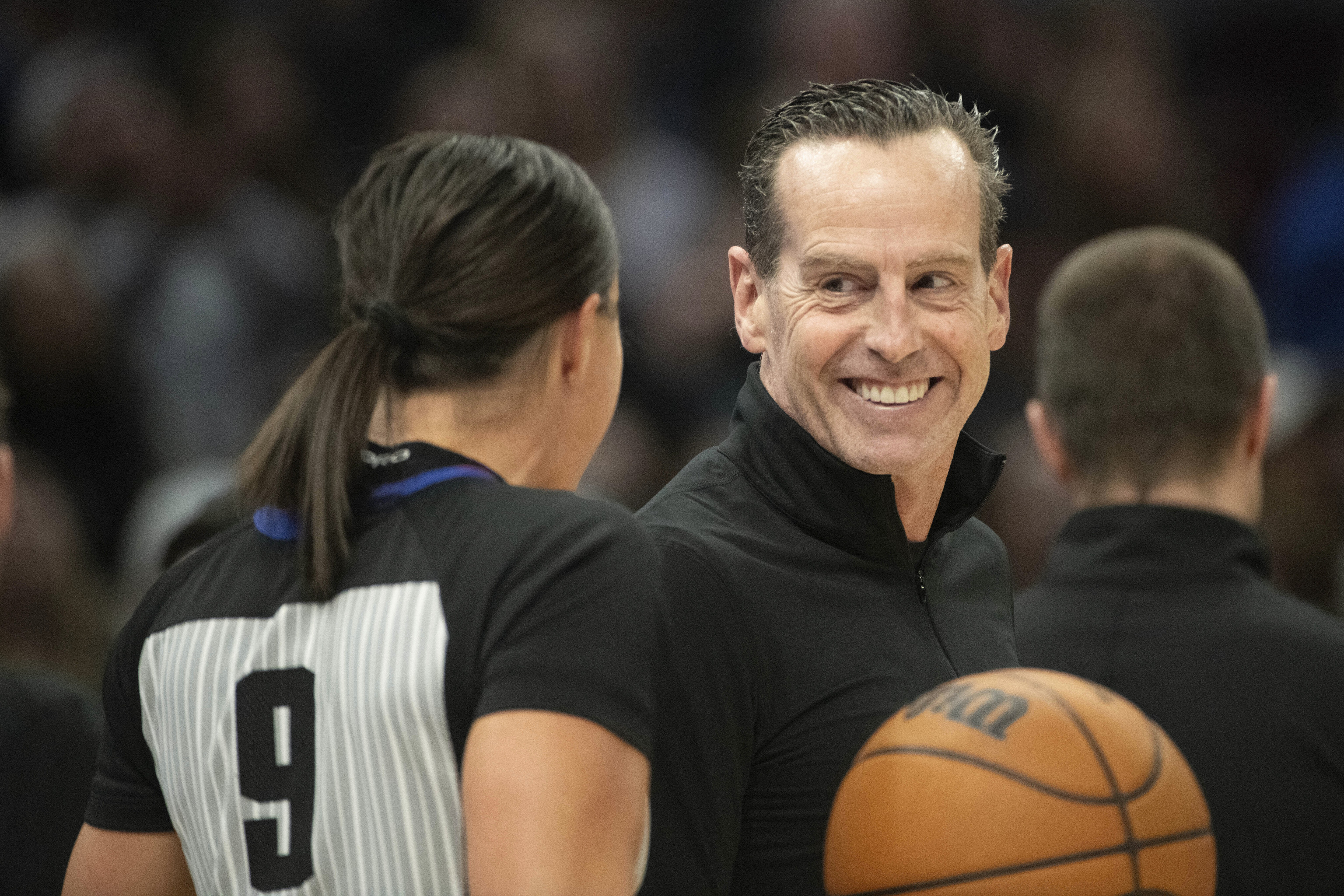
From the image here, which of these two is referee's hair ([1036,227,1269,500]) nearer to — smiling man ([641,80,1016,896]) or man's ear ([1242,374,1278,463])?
man's ear ([1242,374,1278,463])

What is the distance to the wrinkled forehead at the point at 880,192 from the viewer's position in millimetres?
2418

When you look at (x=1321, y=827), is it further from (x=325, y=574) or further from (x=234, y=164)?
(x=234, y=164)

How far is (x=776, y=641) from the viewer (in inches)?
88.4

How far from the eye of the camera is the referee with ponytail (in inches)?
69.8

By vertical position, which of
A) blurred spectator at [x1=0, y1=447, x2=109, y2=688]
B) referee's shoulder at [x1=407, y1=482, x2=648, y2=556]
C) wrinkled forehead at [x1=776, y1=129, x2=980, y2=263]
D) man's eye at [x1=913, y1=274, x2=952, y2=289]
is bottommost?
blurred spectator at [x1=0, y1=447, x2=109, y2=688]

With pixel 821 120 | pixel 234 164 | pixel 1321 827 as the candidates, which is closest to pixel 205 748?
pixel 821 120

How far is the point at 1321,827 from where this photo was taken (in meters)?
2.74

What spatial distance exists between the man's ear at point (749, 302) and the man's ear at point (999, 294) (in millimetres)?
393

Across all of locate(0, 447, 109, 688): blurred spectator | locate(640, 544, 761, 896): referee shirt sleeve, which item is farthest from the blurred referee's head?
locate(0, 447, 109, 688): blurred spectator

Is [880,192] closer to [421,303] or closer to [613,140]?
[421,303]

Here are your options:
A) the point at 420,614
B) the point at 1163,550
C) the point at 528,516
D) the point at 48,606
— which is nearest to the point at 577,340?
the point at 528,516

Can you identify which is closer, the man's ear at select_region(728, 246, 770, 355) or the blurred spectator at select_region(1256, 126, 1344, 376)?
the man's ear at select_region(728, 246, 770, 355)

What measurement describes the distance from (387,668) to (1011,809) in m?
0.84

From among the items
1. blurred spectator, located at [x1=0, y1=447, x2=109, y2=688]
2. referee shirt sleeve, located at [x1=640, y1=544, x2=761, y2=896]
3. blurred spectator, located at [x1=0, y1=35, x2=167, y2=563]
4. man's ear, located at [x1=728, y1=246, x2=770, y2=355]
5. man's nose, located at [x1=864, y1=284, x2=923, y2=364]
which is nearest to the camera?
referee shirt sleeve, located at [x1=640, y1=544, x2=761, y2=896]
